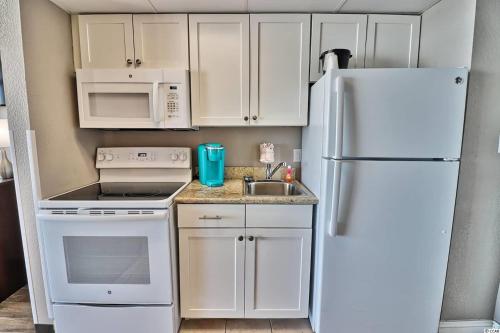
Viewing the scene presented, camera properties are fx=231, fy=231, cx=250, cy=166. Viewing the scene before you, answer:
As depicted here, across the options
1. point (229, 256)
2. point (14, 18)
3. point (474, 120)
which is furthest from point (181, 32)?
point (474, 120)

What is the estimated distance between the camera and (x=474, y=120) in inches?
52.1

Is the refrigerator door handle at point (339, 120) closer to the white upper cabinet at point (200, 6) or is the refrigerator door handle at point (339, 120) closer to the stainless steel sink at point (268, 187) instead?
the stainless steel sink at point (268, 187)

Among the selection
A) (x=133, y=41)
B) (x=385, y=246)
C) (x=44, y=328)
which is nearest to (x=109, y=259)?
(x=44, y=328)

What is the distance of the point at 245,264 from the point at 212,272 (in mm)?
218

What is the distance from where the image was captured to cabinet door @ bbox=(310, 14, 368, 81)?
1.60m

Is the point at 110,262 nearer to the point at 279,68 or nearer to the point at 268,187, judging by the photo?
the point at 268,187

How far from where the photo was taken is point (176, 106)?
163 centimetres

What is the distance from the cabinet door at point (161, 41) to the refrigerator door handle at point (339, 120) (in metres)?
1.07

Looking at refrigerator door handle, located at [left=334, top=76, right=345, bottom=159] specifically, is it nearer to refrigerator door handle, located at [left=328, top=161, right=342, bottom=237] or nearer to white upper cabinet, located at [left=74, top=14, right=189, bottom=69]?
refrigerator door handle, located at [left=328, top=161, right=342, bottom=237]

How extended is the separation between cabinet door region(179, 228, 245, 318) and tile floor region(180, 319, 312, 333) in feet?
0.44

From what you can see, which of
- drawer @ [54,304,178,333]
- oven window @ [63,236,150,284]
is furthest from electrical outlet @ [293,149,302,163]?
drawer @ [54,304,178,333]

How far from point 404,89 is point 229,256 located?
1.37 metres

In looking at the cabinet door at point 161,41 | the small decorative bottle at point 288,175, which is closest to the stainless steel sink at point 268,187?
the small decorative bottle at point 288,175

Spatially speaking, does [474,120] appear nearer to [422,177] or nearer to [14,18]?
[422,177]
